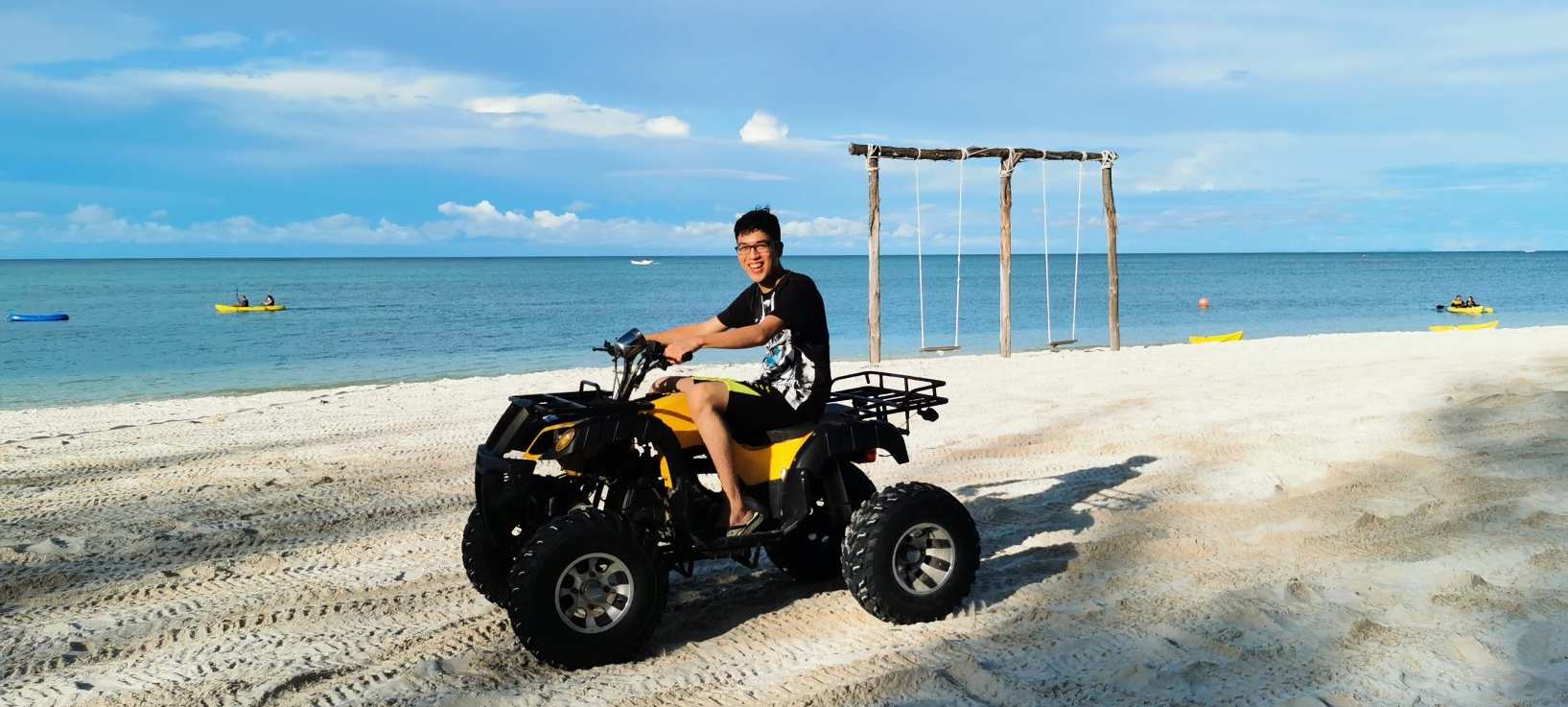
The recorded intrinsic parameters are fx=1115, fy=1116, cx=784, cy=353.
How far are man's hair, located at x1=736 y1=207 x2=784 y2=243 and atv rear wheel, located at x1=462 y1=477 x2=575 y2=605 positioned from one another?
1.23 meters

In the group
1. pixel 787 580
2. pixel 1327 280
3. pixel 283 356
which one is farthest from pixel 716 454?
pixel 1327 280

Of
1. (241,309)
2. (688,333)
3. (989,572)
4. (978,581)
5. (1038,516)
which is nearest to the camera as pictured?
(688,333)

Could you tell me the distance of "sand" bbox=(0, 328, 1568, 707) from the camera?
3828mm

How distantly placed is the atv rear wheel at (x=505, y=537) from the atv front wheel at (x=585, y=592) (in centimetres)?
31

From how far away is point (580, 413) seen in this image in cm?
403

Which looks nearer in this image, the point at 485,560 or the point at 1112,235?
the point at 485,560

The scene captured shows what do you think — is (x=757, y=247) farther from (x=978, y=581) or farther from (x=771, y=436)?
(x=978, y=581)

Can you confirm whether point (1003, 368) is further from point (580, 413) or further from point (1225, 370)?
point (580, 413)

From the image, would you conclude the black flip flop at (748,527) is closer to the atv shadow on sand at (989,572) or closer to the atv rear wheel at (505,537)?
the atv shadow on sand at (989,572)

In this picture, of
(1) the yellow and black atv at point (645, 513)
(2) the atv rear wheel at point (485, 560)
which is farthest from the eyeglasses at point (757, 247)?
(2) the atv rear wheel at point (485, 560)

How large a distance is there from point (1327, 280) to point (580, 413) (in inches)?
2977

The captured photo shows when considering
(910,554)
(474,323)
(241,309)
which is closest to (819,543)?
(910,554)

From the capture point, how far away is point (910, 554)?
4477 mm

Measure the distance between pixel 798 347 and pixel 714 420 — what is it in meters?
0.48
